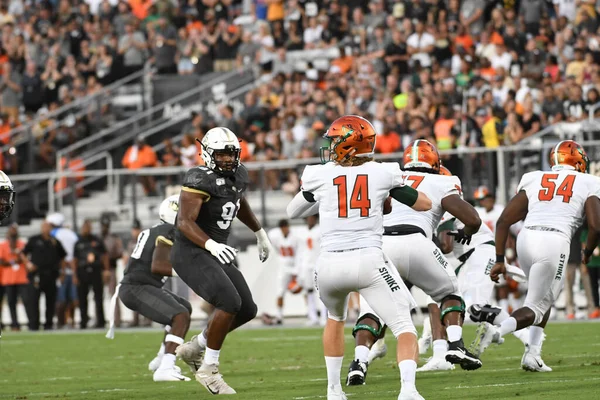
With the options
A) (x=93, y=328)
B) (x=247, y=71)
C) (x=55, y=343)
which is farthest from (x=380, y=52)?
(x=55, y=343)

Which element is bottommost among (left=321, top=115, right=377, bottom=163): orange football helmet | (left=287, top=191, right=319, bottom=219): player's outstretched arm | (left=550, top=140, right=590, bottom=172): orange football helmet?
(left=287, top=191, right=319, bottom=219): player's outstretched arm

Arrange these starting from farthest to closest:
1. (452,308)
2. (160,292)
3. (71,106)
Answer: (71,106) < (160,292) < (452,308)

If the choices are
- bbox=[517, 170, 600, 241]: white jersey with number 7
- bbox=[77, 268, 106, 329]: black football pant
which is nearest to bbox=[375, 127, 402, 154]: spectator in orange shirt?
bbox=[77, 268, 106, 329]: black football pant

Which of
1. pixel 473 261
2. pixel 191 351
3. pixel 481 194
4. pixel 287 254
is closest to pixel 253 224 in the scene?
Answer: pixel 191 351

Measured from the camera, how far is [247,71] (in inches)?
966

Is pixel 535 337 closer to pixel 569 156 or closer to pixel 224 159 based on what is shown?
pixel 569 156

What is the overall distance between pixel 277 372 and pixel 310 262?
26.8 ft

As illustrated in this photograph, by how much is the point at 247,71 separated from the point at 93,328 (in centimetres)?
658

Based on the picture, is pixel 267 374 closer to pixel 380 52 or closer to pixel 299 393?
pixel 299 393

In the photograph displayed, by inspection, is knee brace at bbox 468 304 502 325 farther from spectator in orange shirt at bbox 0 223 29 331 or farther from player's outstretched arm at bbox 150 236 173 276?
spectator in orange shirt at bbox 0 223 29 331

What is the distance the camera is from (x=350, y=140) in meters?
7.90

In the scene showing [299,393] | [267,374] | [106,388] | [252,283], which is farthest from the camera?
[252,283]

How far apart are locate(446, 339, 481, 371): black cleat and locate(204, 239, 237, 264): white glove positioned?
1.85m

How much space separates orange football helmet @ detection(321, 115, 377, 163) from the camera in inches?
312
